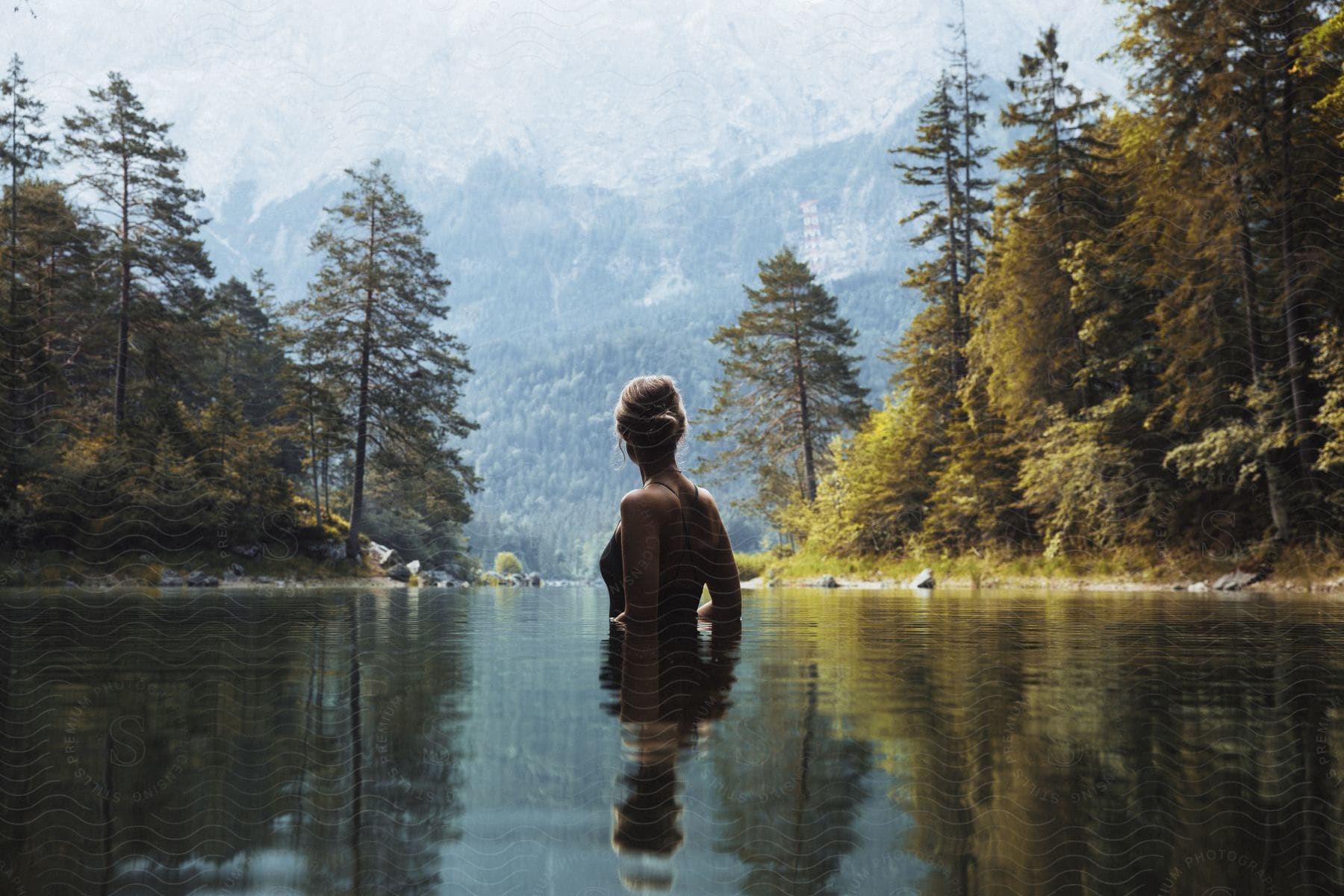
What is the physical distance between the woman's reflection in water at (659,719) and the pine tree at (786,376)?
139 ft

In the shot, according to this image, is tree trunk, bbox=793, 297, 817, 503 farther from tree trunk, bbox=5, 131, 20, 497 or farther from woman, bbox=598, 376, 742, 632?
woman, bbox=598, 376, 742, 632

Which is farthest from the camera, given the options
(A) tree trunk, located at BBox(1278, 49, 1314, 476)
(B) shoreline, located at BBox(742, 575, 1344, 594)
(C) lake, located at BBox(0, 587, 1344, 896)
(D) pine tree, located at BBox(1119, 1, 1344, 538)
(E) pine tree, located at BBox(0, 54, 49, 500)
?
(E) pine tree, located at BBox(0, 54, 49, 500)

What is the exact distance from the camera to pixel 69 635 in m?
9.14

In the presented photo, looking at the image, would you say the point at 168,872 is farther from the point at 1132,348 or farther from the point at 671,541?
the point at 1132,348

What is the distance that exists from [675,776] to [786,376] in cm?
4651

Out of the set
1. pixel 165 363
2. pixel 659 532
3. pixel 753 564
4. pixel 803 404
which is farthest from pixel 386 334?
pixel 659 532

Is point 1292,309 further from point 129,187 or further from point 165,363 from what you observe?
point 129,187

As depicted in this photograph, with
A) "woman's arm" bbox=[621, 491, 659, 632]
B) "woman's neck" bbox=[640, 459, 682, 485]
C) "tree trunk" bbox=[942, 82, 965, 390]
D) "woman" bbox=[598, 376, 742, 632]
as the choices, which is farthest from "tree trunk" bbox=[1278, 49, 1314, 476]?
"woman's arm" bbox=[621, 491, 659, 632]

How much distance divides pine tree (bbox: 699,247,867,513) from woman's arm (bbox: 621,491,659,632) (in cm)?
4303

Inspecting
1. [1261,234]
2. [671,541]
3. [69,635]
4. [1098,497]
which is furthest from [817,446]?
[671,541]

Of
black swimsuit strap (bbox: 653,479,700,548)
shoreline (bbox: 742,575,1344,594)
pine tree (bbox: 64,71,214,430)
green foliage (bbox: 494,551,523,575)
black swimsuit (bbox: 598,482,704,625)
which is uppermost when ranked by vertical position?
pine tree (bbox: 64,71,214,430)

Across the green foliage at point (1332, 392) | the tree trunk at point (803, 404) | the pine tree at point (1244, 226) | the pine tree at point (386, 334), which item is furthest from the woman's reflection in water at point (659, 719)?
the tree trunk at point (803, 404)

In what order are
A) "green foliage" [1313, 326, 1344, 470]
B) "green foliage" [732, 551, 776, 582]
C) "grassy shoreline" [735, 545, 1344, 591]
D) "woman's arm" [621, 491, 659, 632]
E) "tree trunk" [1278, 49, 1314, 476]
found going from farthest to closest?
1. "green foliage" [732, 551, 776, 582]
2. "tree trunk" [1278, 49, 1314, 476]
3. "grassy shoreline" [735, 545, 1344, 591]
4. "green foliage" [1313, 326, 1344, 470]
5. "woman's arm" [621, 491, 659, 632]

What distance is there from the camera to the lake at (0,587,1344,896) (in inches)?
95.6
